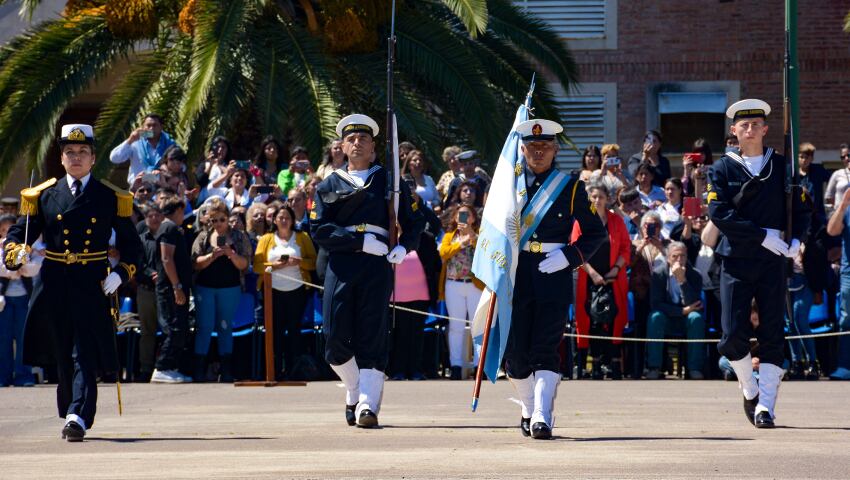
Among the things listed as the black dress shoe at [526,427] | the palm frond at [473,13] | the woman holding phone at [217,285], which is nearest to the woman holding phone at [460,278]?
the woman holding phone at [217,285]

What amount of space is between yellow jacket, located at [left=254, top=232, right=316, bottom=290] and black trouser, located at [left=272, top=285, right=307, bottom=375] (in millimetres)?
212

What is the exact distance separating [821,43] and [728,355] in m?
16.2

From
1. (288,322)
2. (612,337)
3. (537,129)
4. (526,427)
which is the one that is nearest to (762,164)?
(537,129)

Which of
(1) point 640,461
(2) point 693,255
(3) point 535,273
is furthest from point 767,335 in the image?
(2) point 693,255

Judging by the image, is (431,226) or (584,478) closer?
(584,478)

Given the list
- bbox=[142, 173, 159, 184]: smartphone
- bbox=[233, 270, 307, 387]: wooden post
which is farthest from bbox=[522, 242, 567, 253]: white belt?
bbox=[142, 173, 159, 184]: smartphone

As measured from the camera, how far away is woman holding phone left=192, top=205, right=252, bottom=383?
16438 mm

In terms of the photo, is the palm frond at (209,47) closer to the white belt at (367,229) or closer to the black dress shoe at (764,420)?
the white belt at (367,229)

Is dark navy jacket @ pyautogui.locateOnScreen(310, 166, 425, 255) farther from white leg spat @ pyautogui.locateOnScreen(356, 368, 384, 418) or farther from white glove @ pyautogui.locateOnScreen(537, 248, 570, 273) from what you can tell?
white glove @ pyautogui.locateOnScreen(537, 248, 570, 273)

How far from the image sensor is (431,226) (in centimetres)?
1653

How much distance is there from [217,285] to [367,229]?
18.9ft

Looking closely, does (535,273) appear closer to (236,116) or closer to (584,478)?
(584,478)

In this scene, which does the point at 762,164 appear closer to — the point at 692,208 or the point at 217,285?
the point at 692,208

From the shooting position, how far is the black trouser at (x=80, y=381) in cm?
1021
